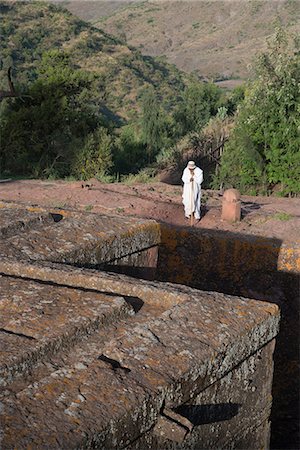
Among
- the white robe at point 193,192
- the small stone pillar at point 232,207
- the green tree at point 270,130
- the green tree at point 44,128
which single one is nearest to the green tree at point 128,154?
the green tree at point 44,128

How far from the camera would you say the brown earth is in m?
8.95

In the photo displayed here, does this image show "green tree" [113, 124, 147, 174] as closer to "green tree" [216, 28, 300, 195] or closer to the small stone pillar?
"green tree" [216, 28, 300, 195]

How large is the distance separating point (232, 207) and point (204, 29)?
208 feet

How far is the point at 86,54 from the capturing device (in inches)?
1676

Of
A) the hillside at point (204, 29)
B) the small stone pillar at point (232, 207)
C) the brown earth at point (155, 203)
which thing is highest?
the hillside at point (204, 29)

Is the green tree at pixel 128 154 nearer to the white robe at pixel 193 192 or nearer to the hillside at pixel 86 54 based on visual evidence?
the white robe at pixel 193 192

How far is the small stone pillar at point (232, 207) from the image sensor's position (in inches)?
354

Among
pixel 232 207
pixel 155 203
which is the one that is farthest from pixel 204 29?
pixel 232 207

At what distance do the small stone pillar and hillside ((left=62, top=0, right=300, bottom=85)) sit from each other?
Result: 44.9 m

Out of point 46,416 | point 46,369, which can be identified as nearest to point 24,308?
point 46,369

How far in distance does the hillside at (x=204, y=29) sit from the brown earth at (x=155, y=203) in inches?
1676

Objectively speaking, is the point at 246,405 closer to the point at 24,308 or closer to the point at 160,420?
the point at 160,420

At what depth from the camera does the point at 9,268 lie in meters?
4.35

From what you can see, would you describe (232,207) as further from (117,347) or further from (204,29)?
(204,29)
